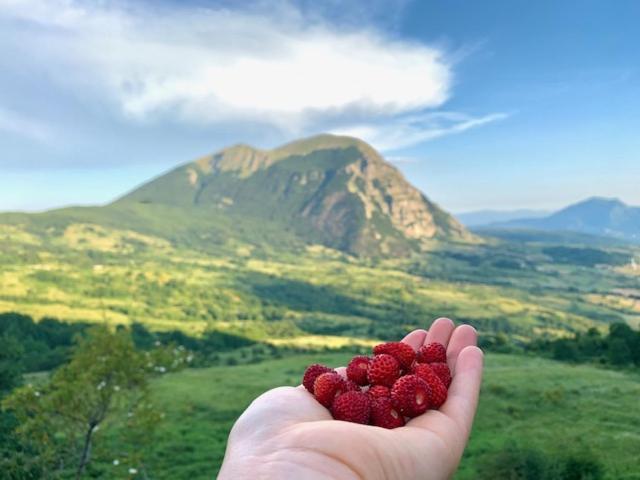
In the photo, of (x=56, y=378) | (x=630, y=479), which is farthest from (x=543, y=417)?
(x=56, y=378)

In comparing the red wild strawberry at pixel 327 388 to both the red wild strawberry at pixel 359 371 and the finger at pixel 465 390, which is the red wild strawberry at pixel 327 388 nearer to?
the red wild strawberry at pixel 359 371

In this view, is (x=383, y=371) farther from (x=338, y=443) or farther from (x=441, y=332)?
(x=338, y=443)

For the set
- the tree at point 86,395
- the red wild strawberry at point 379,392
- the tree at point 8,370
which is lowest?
the tree at point 8,370

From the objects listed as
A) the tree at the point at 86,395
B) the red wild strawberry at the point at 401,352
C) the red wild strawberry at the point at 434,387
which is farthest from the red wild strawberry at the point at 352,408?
the tree at the point at 86,395

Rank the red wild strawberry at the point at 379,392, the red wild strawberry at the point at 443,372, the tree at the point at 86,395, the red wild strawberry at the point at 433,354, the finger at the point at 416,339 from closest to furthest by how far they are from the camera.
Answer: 1. the red wild strawberry at the point at 379,392
2. the red wild strawberry at the point at 443,372
3. the red wild strawberry at the point at 433,354
4. the finger at the point at 416,339
5. the tree at the point at 86,395

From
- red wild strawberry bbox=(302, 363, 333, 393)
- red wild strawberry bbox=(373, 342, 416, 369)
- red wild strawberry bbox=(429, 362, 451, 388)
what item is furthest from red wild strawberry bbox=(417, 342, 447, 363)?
red wild strawberry bbox=(302, 363, 333, 393)

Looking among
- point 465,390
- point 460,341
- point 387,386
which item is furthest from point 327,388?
point 460,341

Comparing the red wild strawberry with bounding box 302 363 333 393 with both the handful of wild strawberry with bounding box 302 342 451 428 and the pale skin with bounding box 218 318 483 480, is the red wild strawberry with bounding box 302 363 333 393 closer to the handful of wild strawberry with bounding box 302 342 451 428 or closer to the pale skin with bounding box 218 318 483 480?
the handful of wild strawberry with bounding box 302 342 451 428
